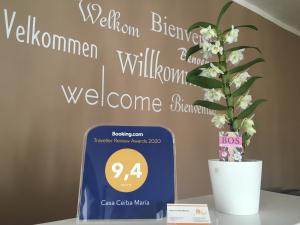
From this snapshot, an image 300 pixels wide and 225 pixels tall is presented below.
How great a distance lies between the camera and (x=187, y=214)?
563mm

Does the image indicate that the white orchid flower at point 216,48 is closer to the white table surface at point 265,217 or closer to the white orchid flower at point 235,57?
the white orchid flower at point 235,57

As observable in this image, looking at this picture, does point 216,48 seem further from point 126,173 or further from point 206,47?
point 126,173

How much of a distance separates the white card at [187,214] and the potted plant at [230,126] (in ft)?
0.41

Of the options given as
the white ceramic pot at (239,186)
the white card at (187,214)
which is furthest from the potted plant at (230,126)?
the white card at (187,214)

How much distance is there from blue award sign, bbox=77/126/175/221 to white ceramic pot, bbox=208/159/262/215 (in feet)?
0.48

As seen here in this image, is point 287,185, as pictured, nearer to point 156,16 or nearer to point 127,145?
point 156,16

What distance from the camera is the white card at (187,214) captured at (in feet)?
1.75

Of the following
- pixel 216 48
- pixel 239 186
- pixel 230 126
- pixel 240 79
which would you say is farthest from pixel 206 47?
pixel 239 186

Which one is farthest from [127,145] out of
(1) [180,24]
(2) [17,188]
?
(1) [180,24]

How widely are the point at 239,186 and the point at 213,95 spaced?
252mm

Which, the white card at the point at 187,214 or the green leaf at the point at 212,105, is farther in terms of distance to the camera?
the green leaf at the point at 212,105

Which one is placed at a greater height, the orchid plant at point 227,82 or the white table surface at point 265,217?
the orchid plant at point 227,82

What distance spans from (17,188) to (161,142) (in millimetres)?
743

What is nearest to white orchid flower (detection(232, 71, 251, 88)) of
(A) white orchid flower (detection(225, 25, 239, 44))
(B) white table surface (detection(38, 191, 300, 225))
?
(A) white orchid flower (detection(225, 25, 239, 44))
